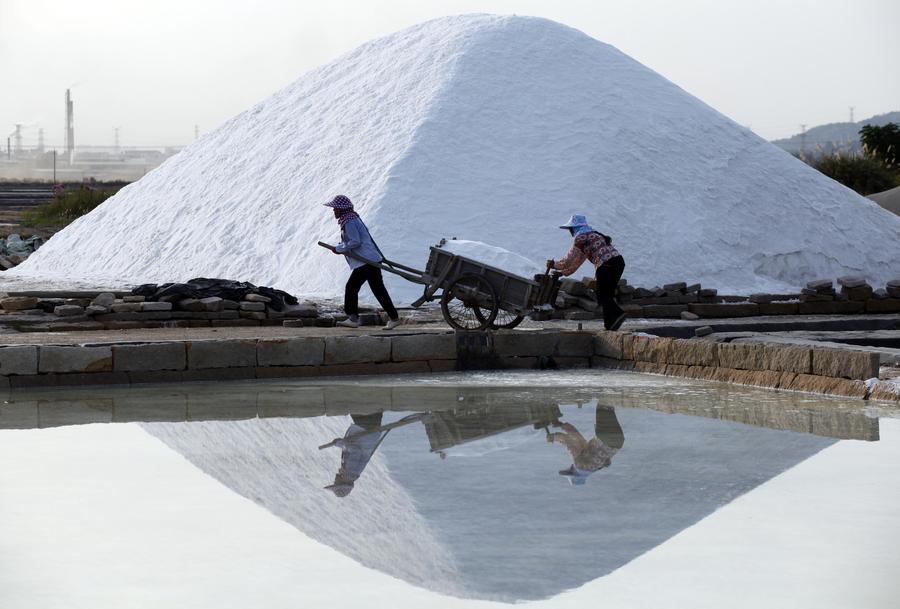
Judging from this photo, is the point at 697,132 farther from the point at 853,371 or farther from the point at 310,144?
the point at 853,371

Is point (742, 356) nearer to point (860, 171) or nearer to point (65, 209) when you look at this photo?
point (860, 171)

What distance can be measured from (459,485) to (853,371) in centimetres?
354

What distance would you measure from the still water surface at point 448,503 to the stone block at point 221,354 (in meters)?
1.12

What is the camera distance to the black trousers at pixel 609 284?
9.79 m

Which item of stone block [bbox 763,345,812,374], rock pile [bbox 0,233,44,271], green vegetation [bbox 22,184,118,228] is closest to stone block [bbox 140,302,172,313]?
stone block [bbox 763,345,812,374]

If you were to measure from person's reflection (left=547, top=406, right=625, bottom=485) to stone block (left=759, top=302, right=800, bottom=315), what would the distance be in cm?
815

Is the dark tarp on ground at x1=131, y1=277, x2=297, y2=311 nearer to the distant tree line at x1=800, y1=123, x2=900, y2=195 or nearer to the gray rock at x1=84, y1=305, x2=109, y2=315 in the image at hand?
the gray rock at x1=84, y1=305, x2=109, y2=315

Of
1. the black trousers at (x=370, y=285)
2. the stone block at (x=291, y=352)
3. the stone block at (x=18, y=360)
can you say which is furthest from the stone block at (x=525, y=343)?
the stone block at (x=18, y=360)

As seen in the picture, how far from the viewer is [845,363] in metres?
7.35

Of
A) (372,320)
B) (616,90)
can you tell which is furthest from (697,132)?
(372,320)

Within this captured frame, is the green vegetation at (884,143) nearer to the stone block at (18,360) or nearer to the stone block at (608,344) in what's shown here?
the stone block at (608,344)

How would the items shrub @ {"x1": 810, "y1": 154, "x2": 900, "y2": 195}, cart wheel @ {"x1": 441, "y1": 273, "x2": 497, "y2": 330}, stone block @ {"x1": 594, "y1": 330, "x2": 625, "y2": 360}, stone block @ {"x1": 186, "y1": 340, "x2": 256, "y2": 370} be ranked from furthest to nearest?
→ shrub @ {"x1": 810, "y1": 154, "x2": 900, "y2": 195} < cart wheel @ {"x1": 441, "y1": 273, "x2": 497, "y2": 330} < stone block @ {"x1": 594, "y1": 330, "x2": 625, "y2": 360} < stone block @ {"x1": 186, "y1": 340, "x2": 256, "y2": 370}

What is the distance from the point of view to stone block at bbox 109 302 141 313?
11.3 metres

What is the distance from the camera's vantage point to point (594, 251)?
32.1 ft
